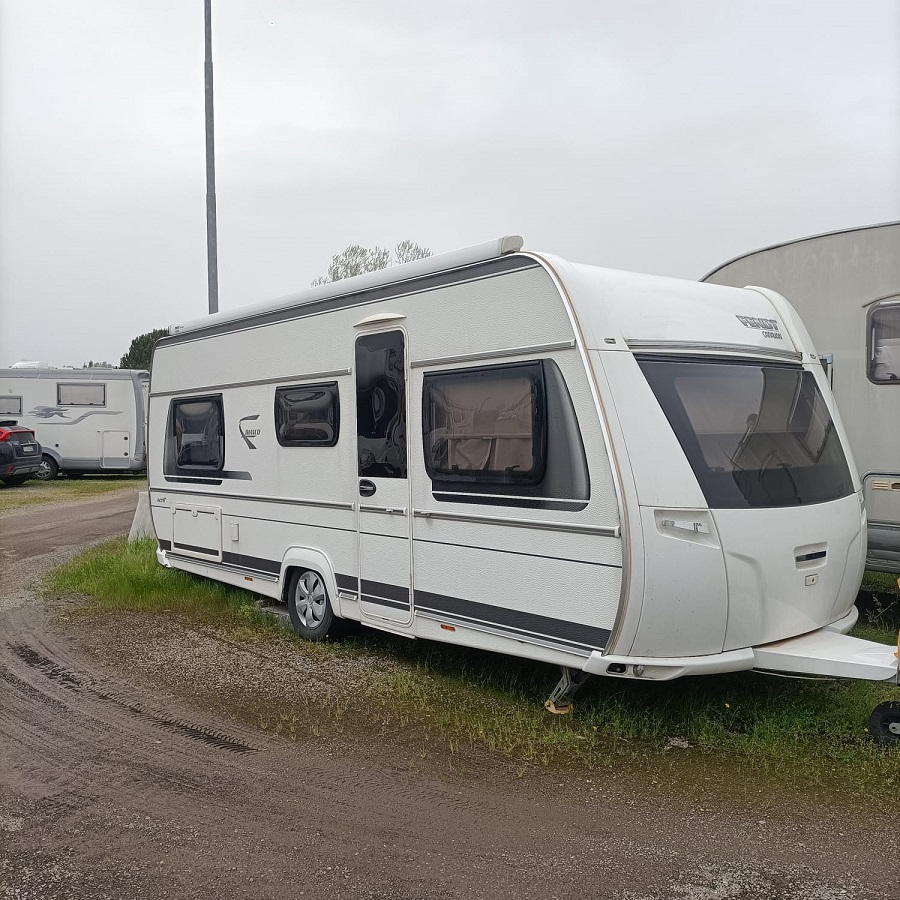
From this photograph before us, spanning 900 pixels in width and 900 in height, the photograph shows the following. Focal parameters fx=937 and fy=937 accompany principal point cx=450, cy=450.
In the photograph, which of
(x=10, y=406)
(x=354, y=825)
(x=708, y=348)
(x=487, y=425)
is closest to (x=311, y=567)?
(x=487, y=425)

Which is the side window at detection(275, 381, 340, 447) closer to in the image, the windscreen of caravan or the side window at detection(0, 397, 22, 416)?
the windscreen of caravan

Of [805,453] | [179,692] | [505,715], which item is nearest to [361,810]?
[505,715]

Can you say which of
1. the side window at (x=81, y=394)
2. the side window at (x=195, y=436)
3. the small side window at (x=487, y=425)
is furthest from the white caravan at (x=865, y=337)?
the side window at (x=81, y=394)

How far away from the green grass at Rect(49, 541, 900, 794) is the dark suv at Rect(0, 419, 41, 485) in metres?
15.2

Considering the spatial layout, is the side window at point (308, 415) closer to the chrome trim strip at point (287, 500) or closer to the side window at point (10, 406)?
the chrome trim strip at point (287, 500)

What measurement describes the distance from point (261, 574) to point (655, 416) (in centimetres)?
404

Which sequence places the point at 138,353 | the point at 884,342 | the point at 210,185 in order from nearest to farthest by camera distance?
the point at 884,342
the point at 210,185
the point at 138,353

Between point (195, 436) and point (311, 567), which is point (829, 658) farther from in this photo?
point (195, 436)

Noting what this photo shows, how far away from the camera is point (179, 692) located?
6.05 metres

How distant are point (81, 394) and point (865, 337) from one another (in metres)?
18.2

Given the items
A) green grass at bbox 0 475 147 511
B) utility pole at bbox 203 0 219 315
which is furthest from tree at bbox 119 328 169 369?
utility pole at bbox 203 0 219 315

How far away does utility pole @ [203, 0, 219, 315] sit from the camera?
11883mm

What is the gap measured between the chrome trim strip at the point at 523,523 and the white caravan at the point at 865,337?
9.72 feet

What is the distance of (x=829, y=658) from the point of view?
4.72 metres
